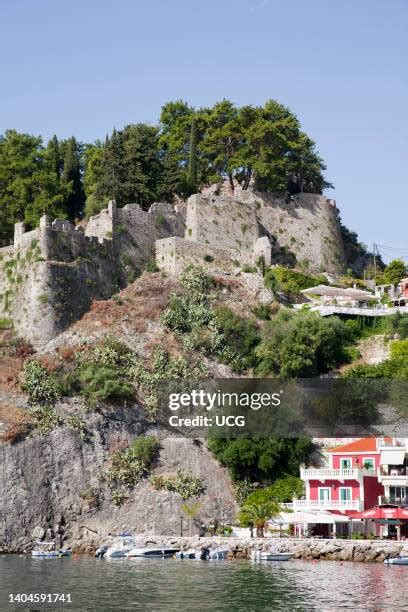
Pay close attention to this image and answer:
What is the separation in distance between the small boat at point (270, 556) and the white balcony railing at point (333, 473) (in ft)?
18.7

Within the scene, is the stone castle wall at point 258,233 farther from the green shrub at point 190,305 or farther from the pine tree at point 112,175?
the pine tree at point 112,175

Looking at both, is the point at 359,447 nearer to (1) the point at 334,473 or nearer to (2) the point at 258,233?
(1) the point at 334,473

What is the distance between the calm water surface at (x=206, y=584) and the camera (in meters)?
41.8

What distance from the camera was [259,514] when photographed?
192ft

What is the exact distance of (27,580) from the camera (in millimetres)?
47500

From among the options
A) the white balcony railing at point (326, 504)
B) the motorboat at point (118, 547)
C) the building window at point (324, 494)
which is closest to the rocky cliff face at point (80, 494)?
the motorboat at point (118, 547)

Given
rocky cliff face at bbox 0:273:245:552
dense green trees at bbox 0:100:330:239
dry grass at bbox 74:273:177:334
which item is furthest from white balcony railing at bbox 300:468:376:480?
dense green trees at bbox 0:100:330:239

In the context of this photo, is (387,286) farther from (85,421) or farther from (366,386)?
(85,421)

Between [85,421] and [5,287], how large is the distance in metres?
12.5

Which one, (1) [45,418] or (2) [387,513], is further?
(1) [45,418]

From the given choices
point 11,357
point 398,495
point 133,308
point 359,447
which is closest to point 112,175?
point 133,308

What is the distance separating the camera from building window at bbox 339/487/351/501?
58906 mm

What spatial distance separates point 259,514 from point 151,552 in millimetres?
5878

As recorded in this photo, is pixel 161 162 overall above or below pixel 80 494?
above
